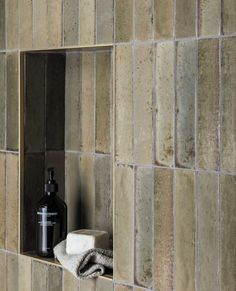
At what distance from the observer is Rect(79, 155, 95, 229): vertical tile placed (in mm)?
1960

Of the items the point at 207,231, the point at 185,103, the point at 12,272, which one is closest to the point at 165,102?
the point at 185,103

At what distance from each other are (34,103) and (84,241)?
39 cm

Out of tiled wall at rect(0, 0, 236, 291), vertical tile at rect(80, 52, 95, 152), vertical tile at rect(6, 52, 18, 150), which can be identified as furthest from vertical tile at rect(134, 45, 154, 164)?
vertical tile at rect(6, 52, 18, 150)

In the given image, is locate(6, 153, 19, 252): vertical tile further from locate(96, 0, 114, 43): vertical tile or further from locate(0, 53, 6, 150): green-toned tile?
locate(96, 0, 114, 43): vertical tile

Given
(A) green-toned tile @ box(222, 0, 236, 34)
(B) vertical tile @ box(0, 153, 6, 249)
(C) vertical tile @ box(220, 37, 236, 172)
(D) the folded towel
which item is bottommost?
(D) the folded towel

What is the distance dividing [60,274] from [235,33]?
2.50 ft

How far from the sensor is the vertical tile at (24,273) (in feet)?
6.41

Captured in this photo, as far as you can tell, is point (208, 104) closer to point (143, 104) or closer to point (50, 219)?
point (143, 104)

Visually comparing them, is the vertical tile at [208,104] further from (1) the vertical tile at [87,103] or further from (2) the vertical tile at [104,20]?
(1) the vertical tile at [87,103]

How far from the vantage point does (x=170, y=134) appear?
154 cm

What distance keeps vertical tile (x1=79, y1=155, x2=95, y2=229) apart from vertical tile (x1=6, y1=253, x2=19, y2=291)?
20 centimetres

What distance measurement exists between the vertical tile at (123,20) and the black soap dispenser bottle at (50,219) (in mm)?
435

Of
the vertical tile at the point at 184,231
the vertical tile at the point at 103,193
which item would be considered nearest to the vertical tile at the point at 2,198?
the vertical tile at the point at 103,193

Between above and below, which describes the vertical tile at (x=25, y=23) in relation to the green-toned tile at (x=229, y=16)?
above
